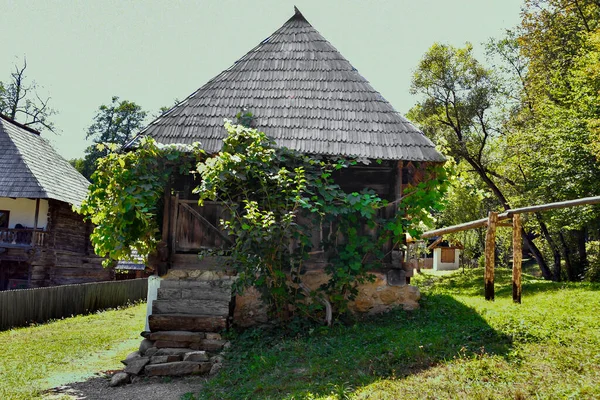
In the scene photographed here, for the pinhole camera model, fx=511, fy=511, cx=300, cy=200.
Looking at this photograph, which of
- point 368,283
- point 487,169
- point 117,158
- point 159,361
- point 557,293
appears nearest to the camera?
point 159,361

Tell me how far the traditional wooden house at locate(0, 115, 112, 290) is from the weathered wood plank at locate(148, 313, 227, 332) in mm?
12597

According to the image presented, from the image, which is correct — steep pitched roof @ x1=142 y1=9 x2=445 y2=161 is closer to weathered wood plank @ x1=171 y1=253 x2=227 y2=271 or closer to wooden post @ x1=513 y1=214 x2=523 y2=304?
weathered wood plank @ x1=171 y1=253 x2=227 y2=271

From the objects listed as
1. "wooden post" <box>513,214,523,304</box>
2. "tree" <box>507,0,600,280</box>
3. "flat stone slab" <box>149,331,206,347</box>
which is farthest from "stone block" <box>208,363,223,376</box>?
"tree" <box>507,0,600,280</box>

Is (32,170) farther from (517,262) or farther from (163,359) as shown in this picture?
(517,262)

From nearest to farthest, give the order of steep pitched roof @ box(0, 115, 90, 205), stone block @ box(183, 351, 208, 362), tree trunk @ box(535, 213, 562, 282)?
stone block @ box(183, 351, 208, 362) < steep pitched roof @ box(0, 115, 90, 205) < tree trunk @ box(535, 213, 562, 282)

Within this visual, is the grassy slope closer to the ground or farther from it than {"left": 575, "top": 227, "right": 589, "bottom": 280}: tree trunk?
closer to the ground

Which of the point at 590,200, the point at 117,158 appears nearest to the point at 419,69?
the point at 590,200

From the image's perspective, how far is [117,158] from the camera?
26.3ft

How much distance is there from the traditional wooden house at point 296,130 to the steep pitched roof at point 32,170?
12.1 m

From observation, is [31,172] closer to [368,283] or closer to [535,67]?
[368,283]

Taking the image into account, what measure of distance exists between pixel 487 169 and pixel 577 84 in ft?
21.2

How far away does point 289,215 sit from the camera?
732 centimetres

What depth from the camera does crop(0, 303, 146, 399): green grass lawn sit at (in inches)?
300

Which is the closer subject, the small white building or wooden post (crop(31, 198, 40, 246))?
wooden post (crop(31, 198, 40, 246))
